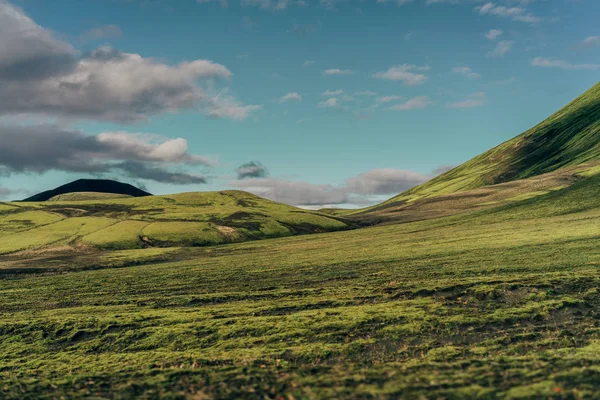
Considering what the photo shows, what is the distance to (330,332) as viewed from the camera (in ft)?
92.1

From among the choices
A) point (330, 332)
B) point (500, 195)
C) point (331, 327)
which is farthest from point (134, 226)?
point (500, 195)

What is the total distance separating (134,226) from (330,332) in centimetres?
14301

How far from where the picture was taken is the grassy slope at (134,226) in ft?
436

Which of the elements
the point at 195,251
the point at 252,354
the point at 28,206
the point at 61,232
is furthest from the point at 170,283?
the point at 28,206

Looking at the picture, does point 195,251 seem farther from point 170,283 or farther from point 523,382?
point 523,382

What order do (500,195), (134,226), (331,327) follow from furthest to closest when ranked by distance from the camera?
(500,195), (134,226), (331,327)

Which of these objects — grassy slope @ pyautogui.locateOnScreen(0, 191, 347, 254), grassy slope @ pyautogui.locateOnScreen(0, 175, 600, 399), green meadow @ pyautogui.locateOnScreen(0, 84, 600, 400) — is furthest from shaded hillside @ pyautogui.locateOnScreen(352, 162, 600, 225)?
grassy slope @ pyautogui.locateOnScreen(0, 175, 600, 399)

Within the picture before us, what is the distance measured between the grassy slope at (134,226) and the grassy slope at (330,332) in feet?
254

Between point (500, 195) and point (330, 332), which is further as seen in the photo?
point (500, 195)

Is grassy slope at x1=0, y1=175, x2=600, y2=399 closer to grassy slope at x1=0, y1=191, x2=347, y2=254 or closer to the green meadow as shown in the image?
the green meadow

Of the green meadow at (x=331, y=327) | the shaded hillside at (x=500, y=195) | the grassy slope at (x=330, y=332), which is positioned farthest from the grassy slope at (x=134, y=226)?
the grassy slope at (x=330, y=332)

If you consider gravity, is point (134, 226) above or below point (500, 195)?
below

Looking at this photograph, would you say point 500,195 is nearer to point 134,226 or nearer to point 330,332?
point 134,226

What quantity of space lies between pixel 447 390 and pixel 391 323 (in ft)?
40.2
